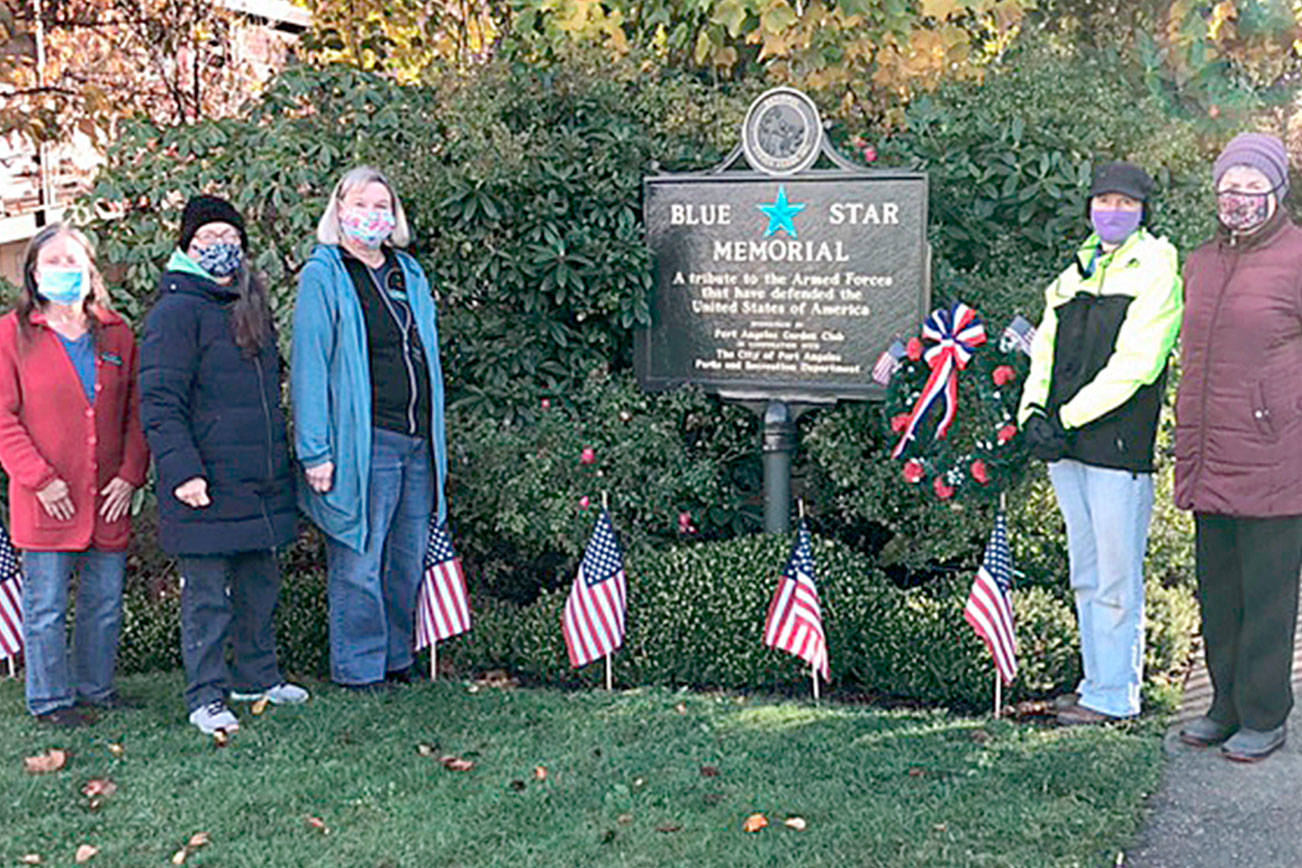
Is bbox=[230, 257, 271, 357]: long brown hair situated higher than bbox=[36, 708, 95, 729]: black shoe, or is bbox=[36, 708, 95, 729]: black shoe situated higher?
bbox=[230, 257, 271, 357]: long brown hair

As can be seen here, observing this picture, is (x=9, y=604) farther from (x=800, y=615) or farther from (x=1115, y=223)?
(x=1115, y=223)

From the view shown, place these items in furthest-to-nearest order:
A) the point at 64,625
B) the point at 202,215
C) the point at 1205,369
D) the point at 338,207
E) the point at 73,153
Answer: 1. the point at 73,153
2. the point at 338,207
3. the point at 64,625
4. the point at 202,215
5. the point at 1205,369

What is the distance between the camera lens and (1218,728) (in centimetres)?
493

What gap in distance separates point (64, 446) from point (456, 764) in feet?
6.17

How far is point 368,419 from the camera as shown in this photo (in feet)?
18.3

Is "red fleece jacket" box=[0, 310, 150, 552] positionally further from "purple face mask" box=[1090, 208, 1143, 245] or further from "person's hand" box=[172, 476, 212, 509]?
"purple face mask" box=[1090, 208, 1143, 245]

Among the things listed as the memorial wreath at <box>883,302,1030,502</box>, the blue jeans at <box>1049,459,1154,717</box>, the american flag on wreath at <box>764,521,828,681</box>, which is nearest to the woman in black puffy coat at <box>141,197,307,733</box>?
the american flag on wreath at <box>764,521,828,681</box>

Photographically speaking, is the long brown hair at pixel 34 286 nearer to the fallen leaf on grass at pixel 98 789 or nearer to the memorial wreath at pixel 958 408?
the fallen leaf on grass at pixel 98 789

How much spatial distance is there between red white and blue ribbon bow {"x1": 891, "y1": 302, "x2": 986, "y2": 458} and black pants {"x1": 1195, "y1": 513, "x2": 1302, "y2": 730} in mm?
1204

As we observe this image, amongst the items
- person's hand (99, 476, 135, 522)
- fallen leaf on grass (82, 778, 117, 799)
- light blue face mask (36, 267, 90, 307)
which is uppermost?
light blue face mask (36, 267, 90, 307)

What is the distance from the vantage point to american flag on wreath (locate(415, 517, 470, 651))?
5965 millimetres

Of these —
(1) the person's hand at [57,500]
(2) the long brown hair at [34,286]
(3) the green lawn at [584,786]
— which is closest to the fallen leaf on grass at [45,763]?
(3) the green lawn at [584,786]

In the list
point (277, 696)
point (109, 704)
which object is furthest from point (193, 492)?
point (109, 704)

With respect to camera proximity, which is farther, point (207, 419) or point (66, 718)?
point (66, 718)
